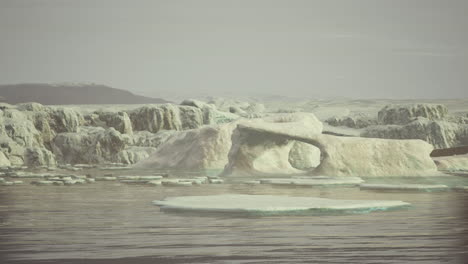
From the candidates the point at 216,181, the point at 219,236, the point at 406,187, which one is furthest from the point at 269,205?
the point at 216,181

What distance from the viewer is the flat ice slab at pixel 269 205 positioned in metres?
19.5

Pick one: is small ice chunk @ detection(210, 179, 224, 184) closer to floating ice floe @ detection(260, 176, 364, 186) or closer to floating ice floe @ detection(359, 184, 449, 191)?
floating ice floe @ detection(260, 176, 364, 186)

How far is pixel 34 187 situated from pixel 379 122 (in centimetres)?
9092

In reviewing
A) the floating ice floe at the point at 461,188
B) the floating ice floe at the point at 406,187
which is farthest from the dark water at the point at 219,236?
the floating ice floe at the point at 461,188

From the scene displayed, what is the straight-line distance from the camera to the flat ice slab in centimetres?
1952

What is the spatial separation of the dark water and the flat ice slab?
1.84 feet

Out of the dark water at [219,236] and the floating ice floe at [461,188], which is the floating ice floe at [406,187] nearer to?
the floating ice floe at [461,188]

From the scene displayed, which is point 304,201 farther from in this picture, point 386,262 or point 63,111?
point 63,111

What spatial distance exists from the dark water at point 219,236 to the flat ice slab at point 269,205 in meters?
0.56

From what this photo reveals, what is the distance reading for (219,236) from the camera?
49.5ft

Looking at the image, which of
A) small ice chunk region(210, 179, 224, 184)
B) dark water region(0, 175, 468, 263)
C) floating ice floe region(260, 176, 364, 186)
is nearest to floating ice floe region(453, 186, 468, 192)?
floating ice floe region(260, 176, 364, 186)

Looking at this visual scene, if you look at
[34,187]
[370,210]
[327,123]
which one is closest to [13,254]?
[370,210]

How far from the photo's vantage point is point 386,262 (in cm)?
1200

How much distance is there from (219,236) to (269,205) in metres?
5.54
